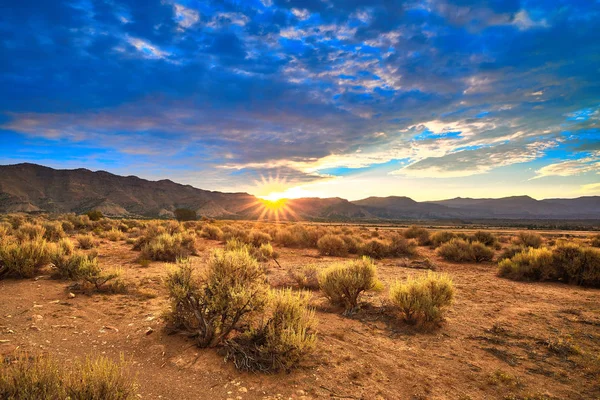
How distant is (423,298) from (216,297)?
4.64 meters

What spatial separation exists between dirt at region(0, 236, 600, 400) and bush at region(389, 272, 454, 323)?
302 millimetres

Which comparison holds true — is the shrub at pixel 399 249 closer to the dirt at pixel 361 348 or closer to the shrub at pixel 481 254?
the shrub at pixel 481 254

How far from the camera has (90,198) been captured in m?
88.7

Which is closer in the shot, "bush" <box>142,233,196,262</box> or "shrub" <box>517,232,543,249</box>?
"bush" <box>142,233,196,262</box>

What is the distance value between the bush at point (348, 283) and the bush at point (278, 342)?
105 inches

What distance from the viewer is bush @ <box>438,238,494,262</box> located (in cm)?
1636

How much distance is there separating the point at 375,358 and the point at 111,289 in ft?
24.0

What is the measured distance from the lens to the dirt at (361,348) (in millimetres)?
4383

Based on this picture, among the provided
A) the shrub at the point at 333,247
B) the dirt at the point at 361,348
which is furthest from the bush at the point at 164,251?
the shrub at the point at 333,247

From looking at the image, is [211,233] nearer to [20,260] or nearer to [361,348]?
[20,260]

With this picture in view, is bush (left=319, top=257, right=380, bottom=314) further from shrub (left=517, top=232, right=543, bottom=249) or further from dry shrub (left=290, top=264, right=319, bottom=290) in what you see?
shrub (left=517, top=232, right=543, bottom=249)

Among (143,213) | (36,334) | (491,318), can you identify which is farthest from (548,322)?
(143,213)

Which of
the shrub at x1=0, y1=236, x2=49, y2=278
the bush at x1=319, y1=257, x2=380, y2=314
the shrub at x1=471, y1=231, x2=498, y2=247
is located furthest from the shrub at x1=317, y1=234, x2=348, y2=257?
the shrub at x1=0, y1=236, x2=49, y2=278

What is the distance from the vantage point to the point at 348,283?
7.88 m
